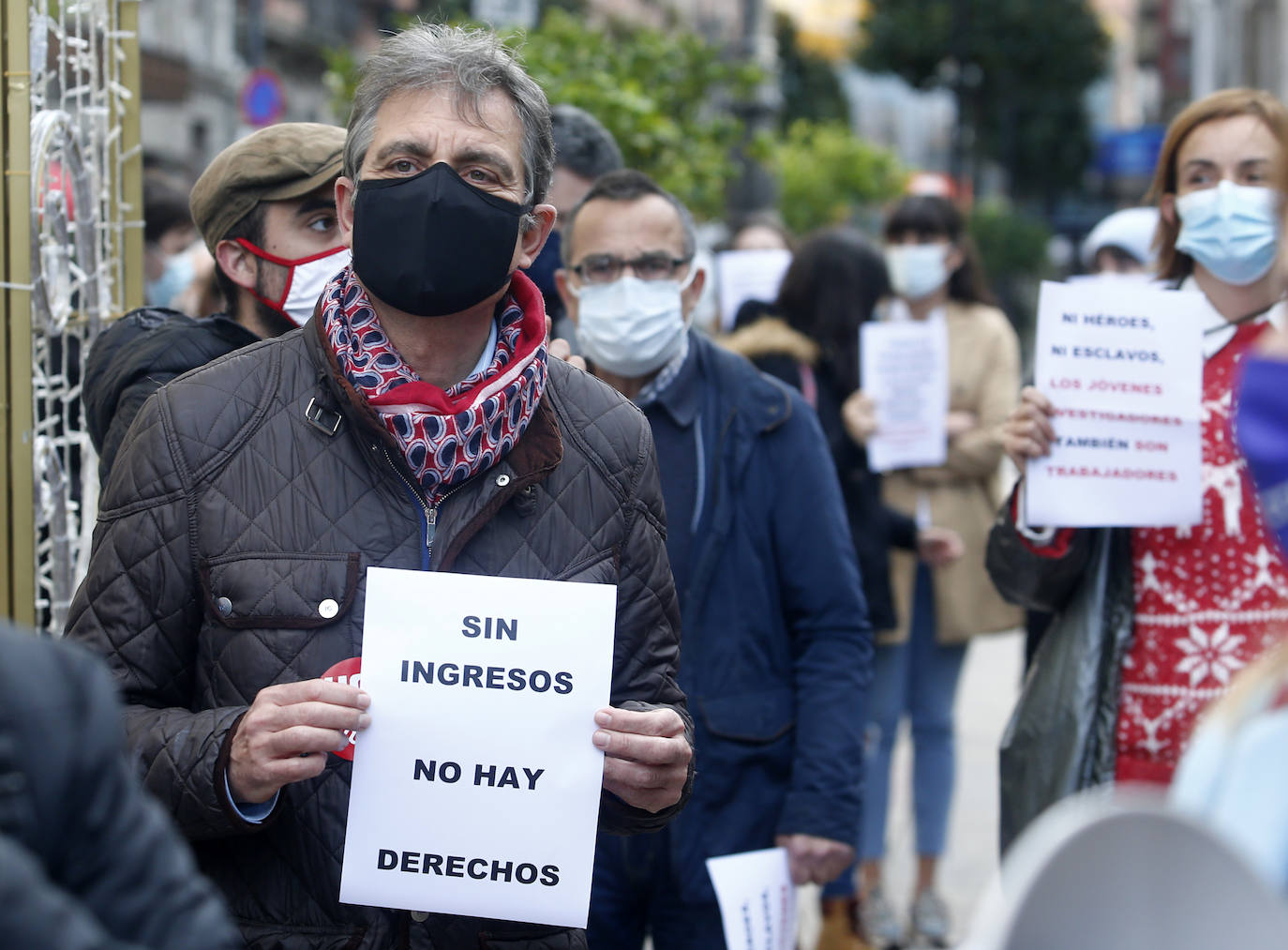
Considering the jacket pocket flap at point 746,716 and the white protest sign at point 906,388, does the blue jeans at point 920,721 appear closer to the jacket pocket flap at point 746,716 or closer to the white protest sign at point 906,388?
the white protest sign at point 906,388

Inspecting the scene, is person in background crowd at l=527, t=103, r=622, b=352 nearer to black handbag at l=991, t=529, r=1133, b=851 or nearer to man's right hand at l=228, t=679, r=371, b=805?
black handbag at l=991, t=529, r=1133, b=851

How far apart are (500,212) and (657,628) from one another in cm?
67

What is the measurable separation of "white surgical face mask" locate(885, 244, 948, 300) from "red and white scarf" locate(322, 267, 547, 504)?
3992 mm

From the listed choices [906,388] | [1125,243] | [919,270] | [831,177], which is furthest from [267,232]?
[831,177]

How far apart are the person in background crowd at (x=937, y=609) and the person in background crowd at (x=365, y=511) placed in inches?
114

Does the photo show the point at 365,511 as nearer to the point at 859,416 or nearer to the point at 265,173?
the point at 265,173

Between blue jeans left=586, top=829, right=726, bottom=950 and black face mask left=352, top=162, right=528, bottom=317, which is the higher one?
black face mask left=352, top=162, right=528, bottom=317

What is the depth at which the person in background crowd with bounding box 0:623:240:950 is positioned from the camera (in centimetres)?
117

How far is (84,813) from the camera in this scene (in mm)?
1202

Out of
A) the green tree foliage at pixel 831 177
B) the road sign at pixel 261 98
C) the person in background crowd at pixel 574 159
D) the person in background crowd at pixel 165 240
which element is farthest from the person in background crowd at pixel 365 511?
the green tree foliage at pixel 831 177

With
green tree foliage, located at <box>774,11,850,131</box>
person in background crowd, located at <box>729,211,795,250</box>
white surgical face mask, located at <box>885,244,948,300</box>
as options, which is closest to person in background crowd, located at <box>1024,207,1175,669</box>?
white surgical face mask, located at <box>885,244,948,300</box>

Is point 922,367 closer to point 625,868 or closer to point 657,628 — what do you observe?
point 625,868

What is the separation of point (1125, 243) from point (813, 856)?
13.7 ft

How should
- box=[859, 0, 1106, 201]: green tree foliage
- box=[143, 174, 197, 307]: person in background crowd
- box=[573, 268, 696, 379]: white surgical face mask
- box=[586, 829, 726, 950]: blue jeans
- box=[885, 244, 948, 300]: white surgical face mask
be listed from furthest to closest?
box=[859, 0, 1106, 201]: green tree foliage, box=[143, 174, 197, 307]: person in background crowd, box=[885, 244, 948, 300]: white surgical face mask, box=[573, 268, 696, 379]: white surgical face mask, box=[586, 829, 726, 950]: blue jeans
